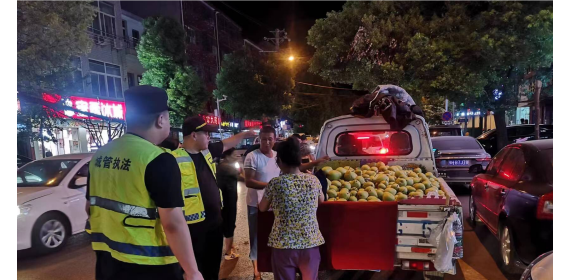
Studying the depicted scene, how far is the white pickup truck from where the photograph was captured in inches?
122

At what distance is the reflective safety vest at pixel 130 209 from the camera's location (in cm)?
179

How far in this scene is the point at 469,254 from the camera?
16.5 ft

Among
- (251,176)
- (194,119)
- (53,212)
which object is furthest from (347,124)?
(53,212)

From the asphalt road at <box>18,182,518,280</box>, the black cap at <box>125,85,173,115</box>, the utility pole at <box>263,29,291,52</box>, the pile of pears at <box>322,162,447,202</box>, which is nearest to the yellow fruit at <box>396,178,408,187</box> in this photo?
the pile of pears at <box>322,162,447,202</box>

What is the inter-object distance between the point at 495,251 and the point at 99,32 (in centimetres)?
2018

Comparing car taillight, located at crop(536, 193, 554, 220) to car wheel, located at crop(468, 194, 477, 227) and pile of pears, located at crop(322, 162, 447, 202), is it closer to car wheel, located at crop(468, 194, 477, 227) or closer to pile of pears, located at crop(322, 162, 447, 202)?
pile of pears, located at crop(322, 162, 447, 202)

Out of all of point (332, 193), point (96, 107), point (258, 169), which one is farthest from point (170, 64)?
point (332, 193)

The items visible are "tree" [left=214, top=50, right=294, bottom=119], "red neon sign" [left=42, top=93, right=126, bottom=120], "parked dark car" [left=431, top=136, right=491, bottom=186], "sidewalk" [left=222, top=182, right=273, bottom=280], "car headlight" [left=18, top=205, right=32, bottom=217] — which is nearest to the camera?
"sidewalk" [left=222, top=182, right=273, bottom=280]

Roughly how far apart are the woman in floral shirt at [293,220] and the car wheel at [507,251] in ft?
9.15

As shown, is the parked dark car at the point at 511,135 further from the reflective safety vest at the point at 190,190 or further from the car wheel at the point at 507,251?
the reflective safety vest at the point at 190,190

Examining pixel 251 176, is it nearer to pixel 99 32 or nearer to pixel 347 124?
pixel 347 124

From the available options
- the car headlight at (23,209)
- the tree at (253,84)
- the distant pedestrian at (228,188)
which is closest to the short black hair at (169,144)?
the distant pedestrian at (228,188)

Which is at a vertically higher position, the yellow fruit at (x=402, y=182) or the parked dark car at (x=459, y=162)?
the yellow fruit at (x=402, y=182)

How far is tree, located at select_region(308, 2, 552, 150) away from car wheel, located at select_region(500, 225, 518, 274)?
711 centimetres
